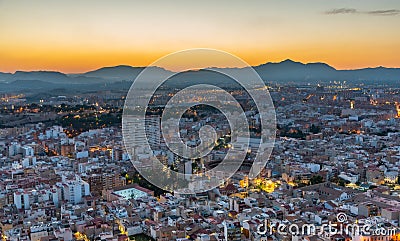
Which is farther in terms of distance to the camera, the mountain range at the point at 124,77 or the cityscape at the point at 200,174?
the mountain range at the point at 124,77

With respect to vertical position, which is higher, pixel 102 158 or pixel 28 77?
pixel 28 77

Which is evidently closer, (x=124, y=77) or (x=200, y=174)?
(x=200, y=174)

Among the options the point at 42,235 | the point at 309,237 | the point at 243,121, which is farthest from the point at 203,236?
the point at 243,121

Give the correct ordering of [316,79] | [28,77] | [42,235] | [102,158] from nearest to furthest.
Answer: [42,235] < [102,158] < [28,77] < [316,79]

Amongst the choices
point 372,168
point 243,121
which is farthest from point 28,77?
point 372,168

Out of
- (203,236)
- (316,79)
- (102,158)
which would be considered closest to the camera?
(203,236)

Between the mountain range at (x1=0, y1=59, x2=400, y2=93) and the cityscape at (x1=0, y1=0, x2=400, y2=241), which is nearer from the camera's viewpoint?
the cityscape at (x1=0, y1=0, x2=400, y2=241)

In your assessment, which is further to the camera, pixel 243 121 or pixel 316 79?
pixel 316 79

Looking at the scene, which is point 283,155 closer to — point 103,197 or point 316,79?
point 103,197
